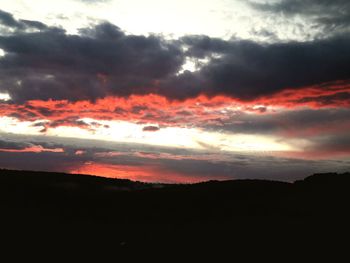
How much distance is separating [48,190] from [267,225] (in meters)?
27.4

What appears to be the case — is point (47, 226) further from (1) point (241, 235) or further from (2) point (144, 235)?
(1) point (241, 235)

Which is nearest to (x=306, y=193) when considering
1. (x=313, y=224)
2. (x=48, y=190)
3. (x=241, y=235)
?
(x=313, y=224)

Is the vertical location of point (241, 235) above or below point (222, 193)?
below

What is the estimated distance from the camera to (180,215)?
3512 centimetres

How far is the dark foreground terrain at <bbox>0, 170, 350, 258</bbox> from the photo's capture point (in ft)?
87.7

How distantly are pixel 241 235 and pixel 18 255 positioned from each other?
16.6 m

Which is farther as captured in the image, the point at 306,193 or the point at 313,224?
the point at 306,193

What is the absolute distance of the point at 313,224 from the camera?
28.5 metres

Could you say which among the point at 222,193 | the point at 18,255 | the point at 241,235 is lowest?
the point at 18,255

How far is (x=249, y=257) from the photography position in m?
23.9

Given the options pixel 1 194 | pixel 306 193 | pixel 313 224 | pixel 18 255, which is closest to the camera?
pixel 18 255

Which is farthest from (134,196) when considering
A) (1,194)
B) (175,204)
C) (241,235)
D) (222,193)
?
(241,235)

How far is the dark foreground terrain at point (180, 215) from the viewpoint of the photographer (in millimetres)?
26734

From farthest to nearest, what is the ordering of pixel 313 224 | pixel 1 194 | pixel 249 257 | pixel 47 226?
pixel 1 194 → pixel 47 226 → pixel 313 224 → pixel 249 257
